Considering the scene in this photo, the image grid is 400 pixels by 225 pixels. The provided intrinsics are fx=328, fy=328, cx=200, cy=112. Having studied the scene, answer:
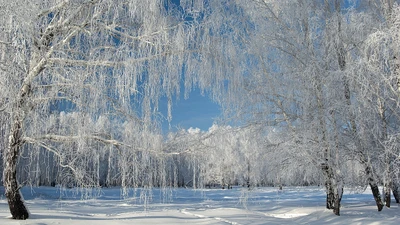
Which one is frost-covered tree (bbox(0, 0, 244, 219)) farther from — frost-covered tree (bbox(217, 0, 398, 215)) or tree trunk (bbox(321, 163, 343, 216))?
tree trunk (bbox(321, 163, 343, 216))

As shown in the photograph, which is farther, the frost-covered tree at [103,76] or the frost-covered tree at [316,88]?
the frost-covered tree at [316,88]

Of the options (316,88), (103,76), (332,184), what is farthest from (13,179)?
(332,184)

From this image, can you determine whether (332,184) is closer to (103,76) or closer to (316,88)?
(316,88)

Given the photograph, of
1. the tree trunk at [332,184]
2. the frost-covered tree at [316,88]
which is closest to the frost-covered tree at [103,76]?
the frost-covered tree at [316,88]

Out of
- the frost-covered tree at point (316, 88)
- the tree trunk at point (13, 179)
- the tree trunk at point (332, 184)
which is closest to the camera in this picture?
the tree trunk at point (13, 179)

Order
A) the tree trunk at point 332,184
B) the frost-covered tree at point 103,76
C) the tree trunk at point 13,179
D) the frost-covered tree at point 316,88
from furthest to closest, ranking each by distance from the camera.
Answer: the tree trunk at point 332,184 < the frost-covered tree at point 316,88 < the tree trunk at point 13,179 < the frost-covered tree at point 103,76

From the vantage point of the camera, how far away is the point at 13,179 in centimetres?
596

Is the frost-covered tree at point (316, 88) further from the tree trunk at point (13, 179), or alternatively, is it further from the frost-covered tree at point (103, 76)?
the tree trunk at point (13, 179)

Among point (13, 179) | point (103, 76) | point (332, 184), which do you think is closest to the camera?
point (103, 76)

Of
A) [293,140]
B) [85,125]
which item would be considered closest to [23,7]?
[85,125]

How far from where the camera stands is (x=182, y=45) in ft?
17.8

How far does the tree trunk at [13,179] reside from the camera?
5.77m

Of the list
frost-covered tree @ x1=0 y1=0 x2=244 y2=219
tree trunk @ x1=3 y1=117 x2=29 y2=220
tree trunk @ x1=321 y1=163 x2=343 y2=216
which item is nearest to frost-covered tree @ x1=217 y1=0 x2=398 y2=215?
tree trunk @ x1=321 y1=163 x2=343 y2=216

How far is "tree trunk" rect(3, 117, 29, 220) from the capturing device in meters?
5.77
